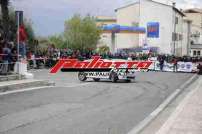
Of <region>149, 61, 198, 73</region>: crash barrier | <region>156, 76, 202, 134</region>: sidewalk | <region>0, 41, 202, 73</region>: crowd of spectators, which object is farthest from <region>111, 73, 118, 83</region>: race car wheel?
<region>149, 61, 198, 73</region>: crash barrier

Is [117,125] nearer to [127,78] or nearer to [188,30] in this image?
[127,78]

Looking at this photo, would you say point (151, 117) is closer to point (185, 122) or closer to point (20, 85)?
point (185, 122)

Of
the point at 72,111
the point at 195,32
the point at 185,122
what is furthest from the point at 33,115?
the point at 195,32

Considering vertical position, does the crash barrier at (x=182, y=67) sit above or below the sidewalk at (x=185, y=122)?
above

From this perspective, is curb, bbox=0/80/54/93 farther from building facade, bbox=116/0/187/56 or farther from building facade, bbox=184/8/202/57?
building facade, bbox=184/8/202/57

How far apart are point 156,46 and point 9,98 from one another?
3173 inches

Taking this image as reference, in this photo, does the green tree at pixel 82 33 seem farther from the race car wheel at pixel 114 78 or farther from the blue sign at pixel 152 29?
the race car wheel at pixel 114 78

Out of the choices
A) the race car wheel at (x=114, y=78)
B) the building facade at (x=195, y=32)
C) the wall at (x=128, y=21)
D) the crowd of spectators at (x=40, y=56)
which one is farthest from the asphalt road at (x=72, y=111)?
the building facade at (x=195, y=32)

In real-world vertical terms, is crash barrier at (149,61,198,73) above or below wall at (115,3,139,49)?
below

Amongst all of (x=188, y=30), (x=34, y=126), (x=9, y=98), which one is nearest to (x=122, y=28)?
(x=188, y=30)

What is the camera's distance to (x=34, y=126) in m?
12.3

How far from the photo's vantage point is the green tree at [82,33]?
95.3 metres

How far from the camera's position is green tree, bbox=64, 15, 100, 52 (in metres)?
95.3

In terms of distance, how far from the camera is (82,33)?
97.1 m
